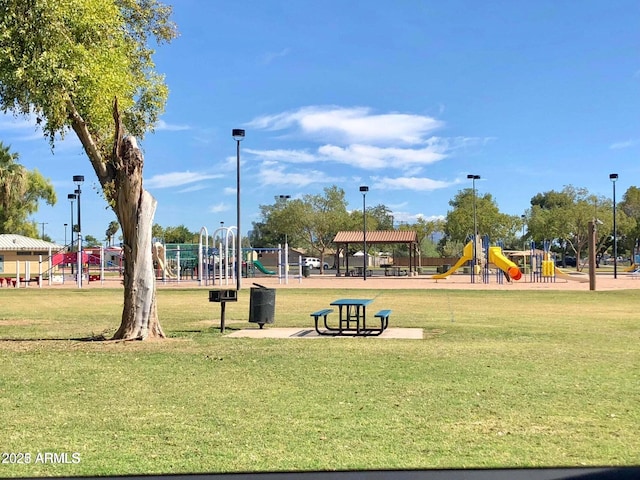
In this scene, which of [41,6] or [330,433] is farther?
[41,6]

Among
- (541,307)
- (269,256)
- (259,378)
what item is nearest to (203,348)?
(259,378)

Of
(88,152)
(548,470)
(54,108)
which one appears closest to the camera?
(548,470)

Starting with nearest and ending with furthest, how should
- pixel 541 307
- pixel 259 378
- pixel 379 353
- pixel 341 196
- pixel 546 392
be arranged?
pixel 546 392 → pixel 259 378 → pixel 379 353 → pixel 541 307 → pixel 341 196

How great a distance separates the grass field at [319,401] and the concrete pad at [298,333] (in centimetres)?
49

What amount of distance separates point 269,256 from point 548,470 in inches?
3486

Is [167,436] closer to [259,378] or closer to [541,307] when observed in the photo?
[259,378]

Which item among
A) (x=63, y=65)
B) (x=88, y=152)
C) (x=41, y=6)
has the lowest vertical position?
(x=88, y=152)

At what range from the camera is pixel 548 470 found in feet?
15.1

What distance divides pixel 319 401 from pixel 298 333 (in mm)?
6193

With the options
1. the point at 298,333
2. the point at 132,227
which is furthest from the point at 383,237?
the point at 132,227

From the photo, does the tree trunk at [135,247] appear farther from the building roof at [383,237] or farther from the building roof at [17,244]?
the building roof at [17,244]

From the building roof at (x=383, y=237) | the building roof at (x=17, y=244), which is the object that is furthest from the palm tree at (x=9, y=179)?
the building roof at (x=383, y=237)

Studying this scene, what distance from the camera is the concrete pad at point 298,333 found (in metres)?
12.2

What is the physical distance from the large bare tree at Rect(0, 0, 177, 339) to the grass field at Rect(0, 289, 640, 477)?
4.47ft
